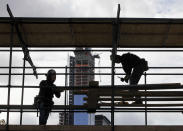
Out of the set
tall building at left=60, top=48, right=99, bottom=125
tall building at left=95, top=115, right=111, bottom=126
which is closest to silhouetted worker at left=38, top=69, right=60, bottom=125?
tall building at left=60, top=48, right=99, bottom=125

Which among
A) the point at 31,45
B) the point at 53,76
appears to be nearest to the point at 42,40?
the point at 31,45

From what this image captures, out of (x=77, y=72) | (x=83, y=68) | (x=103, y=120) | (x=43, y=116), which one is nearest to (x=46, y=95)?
(x=43, y=116)

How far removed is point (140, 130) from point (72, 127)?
146cm

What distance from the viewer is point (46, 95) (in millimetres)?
11953

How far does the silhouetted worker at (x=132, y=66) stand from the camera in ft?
43.8

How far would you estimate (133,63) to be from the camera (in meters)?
13.5

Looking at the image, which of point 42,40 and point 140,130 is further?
point 42,40

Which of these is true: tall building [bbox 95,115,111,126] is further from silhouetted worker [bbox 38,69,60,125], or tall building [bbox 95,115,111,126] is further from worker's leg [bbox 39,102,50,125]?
worker's leg [bbox 39,102,50,125]

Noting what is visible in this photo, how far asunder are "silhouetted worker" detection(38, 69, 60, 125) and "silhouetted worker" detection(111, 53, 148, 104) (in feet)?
7.20

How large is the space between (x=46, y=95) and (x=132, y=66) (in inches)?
111

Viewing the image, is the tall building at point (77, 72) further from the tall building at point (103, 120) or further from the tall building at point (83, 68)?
the tall building at point (103, 120)

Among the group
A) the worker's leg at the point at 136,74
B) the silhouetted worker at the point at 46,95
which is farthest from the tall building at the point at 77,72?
the worker's leg at the point at 136,74

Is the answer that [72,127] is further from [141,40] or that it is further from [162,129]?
[141,40]

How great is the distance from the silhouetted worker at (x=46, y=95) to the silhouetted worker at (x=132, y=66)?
7.20 feet
